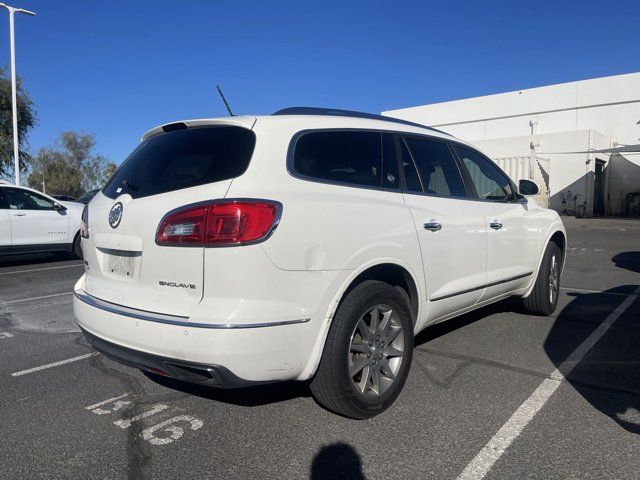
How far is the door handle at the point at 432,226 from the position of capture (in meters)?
3.65

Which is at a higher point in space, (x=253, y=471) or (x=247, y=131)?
(x=247, y=131)

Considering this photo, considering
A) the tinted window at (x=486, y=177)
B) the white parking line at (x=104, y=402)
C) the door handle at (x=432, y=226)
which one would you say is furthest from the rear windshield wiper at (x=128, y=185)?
the tinted window at (x=486, y=177)

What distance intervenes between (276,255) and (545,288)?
12.7 feet

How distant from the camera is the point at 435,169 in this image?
416 centimetres

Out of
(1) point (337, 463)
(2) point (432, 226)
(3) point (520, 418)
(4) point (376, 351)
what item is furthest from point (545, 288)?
(1) point (337, 463)

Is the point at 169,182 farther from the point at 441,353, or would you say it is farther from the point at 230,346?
the point at 441,353

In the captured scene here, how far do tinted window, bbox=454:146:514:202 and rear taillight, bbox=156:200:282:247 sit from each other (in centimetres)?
246

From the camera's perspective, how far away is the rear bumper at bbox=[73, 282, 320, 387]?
2590mm

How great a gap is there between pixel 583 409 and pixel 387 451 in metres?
1.38

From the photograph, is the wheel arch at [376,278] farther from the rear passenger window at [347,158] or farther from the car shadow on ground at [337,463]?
the rear passenger window at [347,158]

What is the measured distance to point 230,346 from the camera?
2.58 m

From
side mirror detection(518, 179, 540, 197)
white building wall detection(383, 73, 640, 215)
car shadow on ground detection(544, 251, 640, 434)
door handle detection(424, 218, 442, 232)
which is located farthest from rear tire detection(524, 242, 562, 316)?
white building wall detection(383, 73, 640, 215)

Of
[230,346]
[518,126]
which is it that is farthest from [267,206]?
[518,126]

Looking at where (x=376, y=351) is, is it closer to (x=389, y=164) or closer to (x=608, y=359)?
(x=389, y=164)
